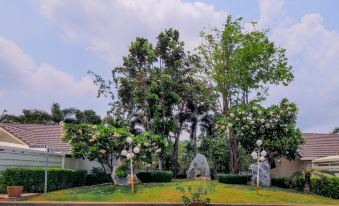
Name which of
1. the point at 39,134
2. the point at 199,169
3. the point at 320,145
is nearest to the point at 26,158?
the point at 39,134

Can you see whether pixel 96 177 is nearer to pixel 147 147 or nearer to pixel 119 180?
pixel 119 180

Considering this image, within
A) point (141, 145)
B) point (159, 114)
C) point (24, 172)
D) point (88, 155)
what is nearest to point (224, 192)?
point (141, 145)

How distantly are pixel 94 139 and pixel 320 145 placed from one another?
18911 millimetres

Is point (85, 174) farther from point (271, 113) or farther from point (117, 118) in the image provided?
point (271, 113)

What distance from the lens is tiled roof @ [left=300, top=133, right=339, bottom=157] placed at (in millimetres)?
34375

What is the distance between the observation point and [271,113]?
1205 inches

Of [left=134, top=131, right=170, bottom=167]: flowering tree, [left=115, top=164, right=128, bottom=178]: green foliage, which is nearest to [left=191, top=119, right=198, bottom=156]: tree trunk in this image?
Result: [left=134, top=131, right=170, bottom=167]: flowering tree

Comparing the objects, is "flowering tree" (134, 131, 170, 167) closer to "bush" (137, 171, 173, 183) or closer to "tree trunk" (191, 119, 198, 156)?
"bush" (137, 171, 173, 183)

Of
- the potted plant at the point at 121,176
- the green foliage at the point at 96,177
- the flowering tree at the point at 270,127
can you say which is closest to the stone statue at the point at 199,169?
the flowering tree at the point at 270,127

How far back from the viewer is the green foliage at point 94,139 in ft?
83.1

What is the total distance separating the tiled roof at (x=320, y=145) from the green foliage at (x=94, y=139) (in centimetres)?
1541

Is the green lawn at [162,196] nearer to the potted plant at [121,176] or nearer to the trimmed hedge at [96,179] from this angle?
the potted plant at [121,176]

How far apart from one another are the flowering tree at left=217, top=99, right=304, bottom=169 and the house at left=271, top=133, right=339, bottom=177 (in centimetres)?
212

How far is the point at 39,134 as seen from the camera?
32.5m
